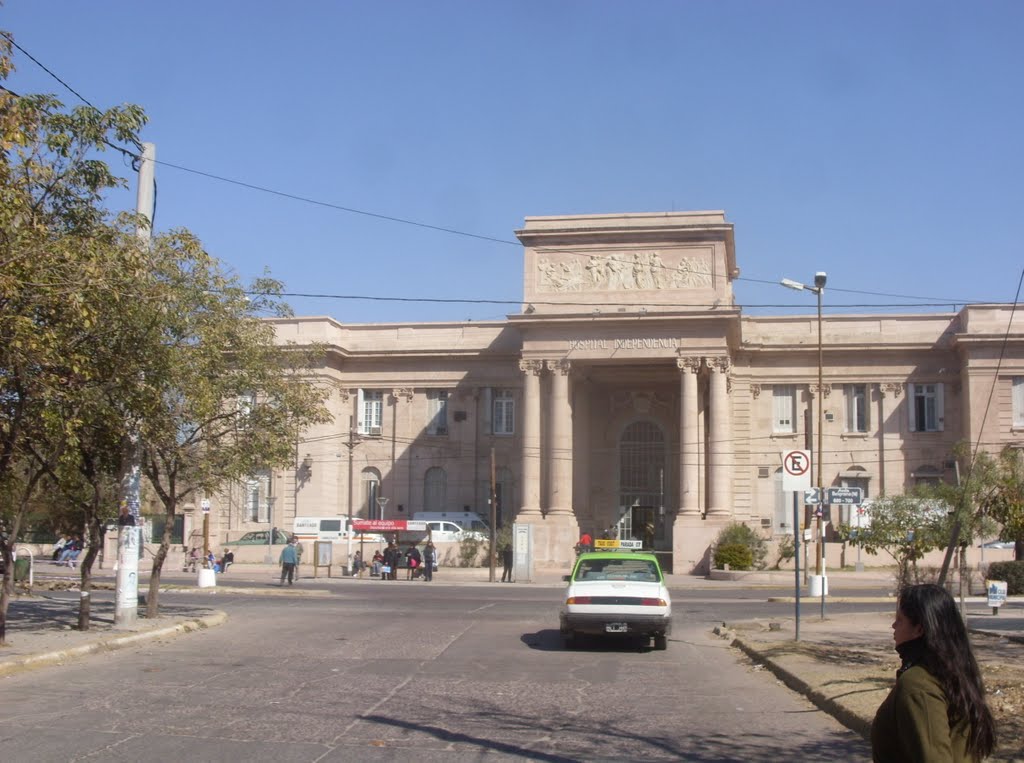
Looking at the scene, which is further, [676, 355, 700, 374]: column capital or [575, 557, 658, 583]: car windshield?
[676, 355, 700, 374]: column capital

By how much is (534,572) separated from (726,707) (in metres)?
33.5

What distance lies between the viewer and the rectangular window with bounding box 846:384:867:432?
5566 centimetres

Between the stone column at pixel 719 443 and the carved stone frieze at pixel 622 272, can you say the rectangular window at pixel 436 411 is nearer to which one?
the carved stone frieze at pixel 622 272

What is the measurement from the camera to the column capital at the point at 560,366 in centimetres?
5069

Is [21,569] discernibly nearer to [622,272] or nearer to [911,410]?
[622,272]

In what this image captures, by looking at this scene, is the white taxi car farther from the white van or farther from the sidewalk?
the white van

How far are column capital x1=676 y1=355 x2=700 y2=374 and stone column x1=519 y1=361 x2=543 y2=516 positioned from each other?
6148 mm

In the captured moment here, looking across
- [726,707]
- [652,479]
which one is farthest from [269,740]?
[652,479]

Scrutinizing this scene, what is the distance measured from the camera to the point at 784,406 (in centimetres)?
5659

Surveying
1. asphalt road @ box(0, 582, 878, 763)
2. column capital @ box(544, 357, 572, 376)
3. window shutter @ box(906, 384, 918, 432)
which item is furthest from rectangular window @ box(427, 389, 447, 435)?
asphalt road @ box(0, 582, 878, 763)

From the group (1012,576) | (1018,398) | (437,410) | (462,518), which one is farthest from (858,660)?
(437,410)

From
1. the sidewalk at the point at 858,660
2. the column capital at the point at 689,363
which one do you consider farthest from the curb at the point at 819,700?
the column capital at the point at 689,363

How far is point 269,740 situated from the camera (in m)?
9.67

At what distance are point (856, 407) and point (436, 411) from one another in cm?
2087
